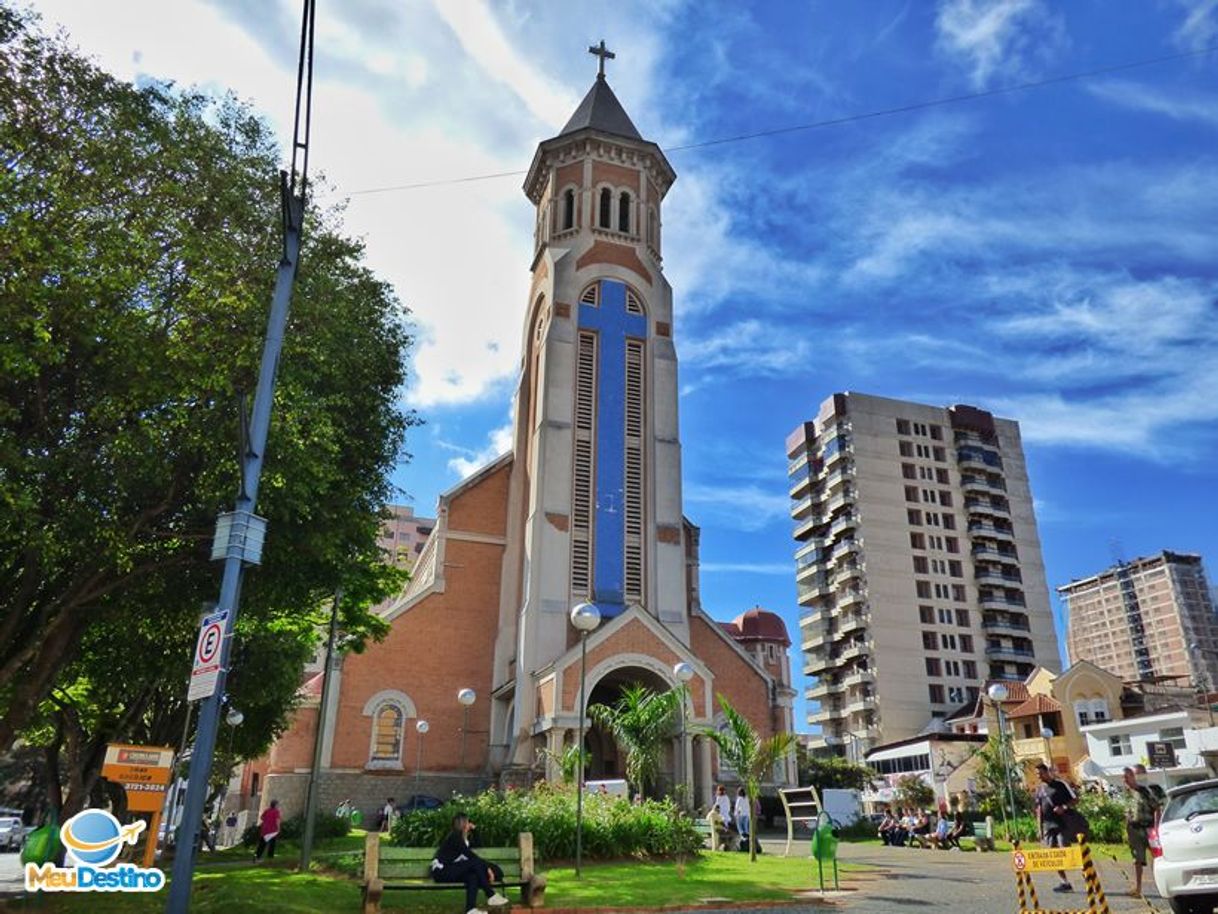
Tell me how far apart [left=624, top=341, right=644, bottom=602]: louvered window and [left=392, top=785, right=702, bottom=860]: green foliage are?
15948 mm

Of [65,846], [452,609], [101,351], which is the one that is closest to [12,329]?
[101,351]

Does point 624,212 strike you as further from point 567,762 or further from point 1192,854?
point 1192,854

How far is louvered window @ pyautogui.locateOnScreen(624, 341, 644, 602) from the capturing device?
35.1 m

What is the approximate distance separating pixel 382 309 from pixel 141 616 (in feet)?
26.7

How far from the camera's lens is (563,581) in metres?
33.7

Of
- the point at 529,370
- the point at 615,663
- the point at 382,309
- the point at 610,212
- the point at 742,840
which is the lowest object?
the point at 742,840

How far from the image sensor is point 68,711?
26.6 m

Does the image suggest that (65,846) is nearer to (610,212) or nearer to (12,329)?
(12,329)

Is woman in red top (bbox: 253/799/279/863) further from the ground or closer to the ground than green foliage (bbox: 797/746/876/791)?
closer to the ground

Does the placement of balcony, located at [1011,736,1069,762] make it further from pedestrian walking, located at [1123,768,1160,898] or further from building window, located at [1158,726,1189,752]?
pedestrian walking, located at [1123,768,1160,898]

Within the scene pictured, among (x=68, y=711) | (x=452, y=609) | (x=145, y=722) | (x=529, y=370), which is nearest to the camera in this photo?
(x=68, y=711)

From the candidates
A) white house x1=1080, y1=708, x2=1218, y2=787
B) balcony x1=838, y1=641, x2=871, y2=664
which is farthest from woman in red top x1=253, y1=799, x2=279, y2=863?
balcony x1=838, y1=641, x2=871, y2=664

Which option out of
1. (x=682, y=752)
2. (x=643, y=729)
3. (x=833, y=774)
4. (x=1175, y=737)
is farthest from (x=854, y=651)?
(x=643, y=729)

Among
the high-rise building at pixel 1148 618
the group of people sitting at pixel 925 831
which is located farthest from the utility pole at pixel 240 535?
the high-rise building at pixel 1148 618
